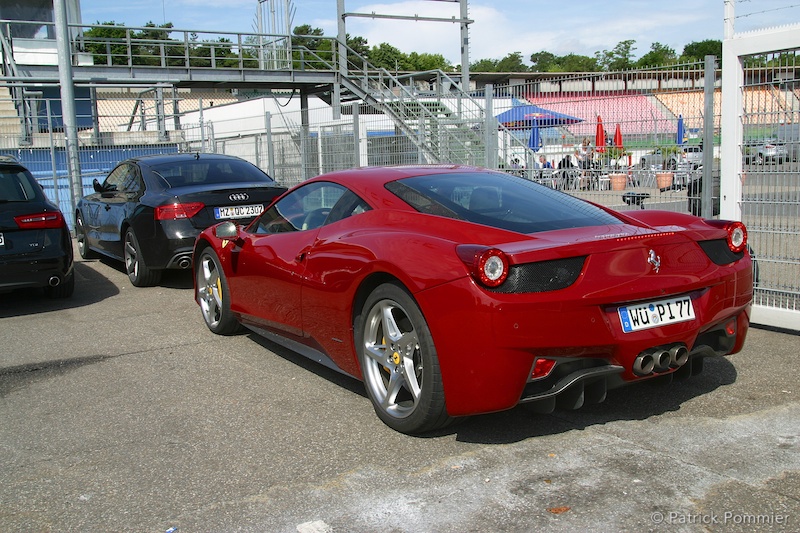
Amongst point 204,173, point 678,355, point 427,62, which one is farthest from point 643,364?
point 427,62

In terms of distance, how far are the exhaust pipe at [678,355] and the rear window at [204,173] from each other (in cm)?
628

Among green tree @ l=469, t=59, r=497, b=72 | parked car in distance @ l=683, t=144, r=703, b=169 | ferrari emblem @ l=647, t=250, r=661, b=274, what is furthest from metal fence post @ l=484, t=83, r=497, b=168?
green tree @ l=469, t=59, r=497, b=72

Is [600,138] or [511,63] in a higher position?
[511,63]

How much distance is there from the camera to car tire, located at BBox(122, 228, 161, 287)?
9.14 m

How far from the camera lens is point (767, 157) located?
6.33 m

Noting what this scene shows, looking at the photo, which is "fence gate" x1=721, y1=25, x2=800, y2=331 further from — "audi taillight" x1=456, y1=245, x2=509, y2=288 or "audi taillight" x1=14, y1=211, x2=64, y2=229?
"audi taillight" x1=14, y1=211, x2=64, y2=229

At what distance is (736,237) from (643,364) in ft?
3.61

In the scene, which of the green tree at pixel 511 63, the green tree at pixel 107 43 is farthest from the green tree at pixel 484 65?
the green tree at pixel 107 43

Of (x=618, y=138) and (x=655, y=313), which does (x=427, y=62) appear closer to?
(x=618, y=138)

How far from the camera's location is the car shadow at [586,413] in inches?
164

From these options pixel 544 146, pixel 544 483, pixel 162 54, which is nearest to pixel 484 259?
pixel 544 483

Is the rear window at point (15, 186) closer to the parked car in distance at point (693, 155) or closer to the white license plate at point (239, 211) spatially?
the white license plate at point (239, 211)

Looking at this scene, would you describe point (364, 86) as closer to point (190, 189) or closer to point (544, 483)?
point (190, 189)

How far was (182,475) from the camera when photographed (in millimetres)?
3760
